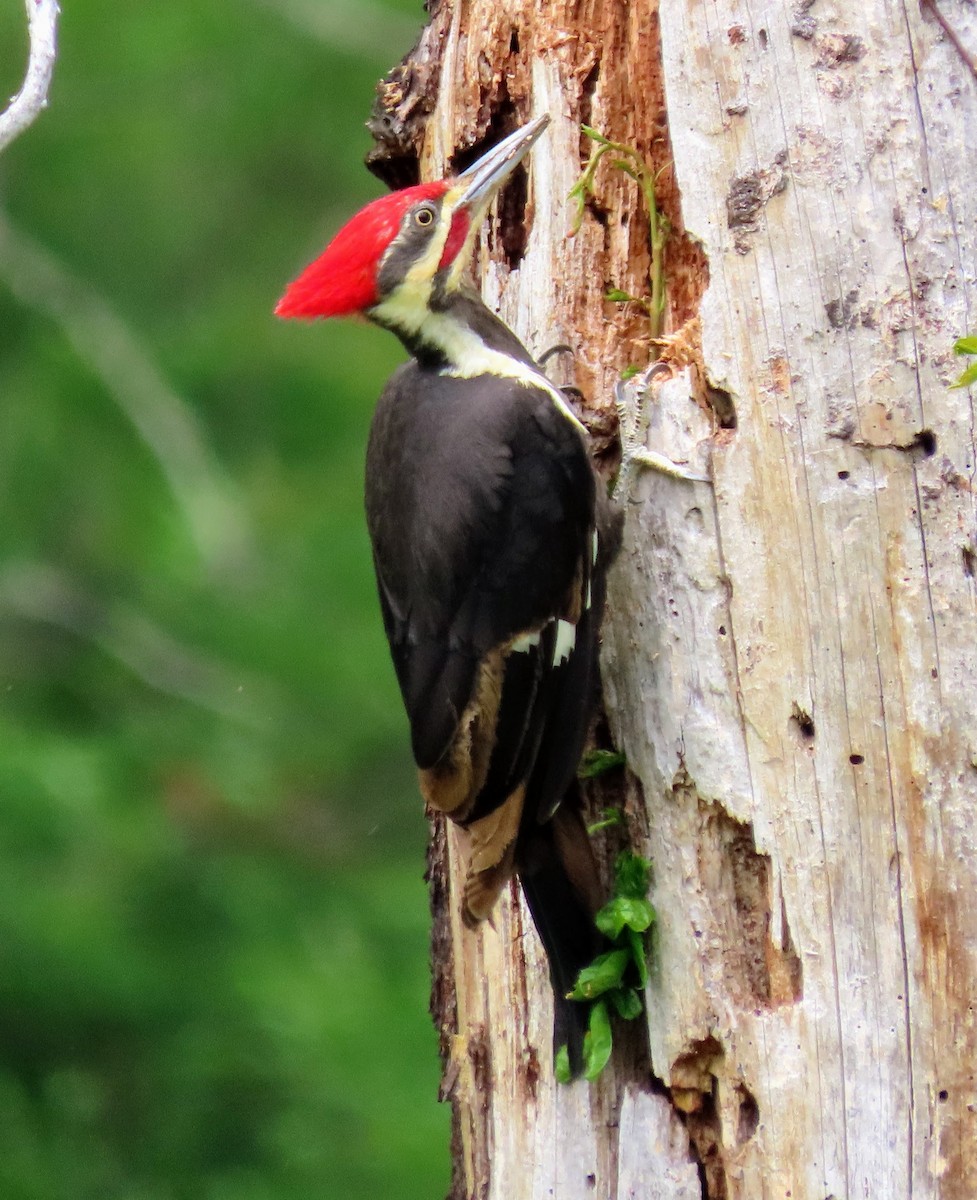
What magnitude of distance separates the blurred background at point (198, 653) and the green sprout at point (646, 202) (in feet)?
9.32

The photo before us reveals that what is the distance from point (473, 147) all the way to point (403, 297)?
40cm

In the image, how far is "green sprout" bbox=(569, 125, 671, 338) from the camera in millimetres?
3453

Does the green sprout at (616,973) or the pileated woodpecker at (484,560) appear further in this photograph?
the pileated woodpecker at (484,560)

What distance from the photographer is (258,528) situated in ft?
23.6

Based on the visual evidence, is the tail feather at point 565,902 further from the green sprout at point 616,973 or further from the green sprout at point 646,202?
the green sprout at point 646,202

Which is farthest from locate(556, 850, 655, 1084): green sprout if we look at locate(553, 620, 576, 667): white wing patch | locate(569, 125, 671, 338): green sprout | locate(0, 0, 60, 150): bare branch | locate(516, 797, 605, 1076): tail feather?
locate(0, 0, 60, 150): bare branch

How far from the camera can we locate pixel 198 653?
6.86 metres

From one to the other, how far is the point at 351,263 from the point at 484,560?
671mm

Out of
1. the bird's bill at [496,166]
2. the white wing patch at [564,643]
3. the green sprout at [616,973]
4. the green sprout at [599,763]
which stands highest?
the bird's bill at [496,166]

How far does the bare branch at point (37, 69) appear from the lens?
2.60 meters

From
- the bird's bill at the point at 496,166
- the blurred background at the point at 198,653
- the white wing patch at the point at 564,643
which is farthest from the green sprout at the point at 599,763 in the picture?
the blurred background at the point at 198,653

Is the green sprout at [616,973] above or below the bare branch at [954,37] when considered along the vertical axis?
below

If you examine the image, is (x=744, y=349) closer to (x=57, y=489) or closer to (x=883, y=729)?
(x=883, y=729)

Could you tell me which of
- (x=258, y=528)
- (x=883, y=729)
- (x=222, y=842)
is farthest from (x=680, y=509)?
(x=258, y=528)
